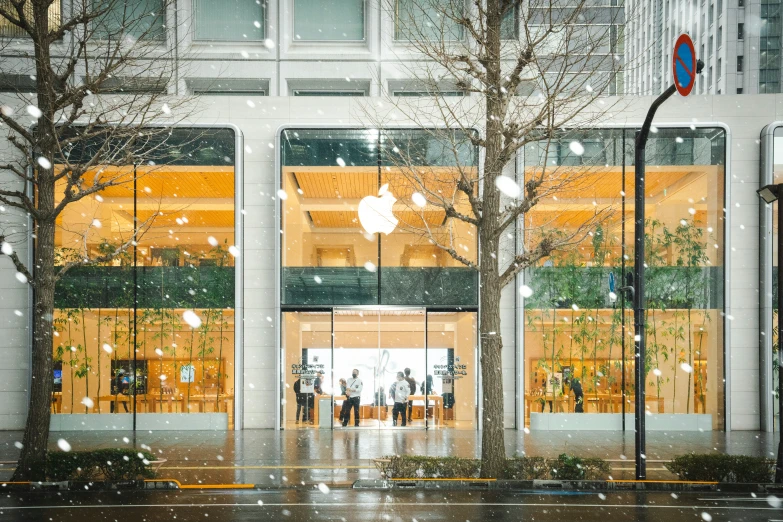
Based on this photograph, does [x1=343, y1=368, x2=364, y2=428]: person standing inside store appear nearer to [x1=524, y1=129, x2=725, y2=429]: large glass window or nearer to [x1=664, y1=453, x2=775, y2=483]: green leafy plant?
[x1=524, y1=129, x2=725, y2=429]: large glass window

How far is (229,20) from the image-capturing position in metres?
24.5

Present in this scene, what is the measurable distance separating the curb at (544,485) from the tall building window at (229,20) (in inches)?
695

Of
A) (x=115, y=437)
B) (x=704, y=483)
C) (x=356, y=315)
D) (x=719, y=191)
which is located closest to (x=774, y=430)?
(x=719, y=191)

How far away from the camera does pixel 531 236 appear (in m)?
18.0

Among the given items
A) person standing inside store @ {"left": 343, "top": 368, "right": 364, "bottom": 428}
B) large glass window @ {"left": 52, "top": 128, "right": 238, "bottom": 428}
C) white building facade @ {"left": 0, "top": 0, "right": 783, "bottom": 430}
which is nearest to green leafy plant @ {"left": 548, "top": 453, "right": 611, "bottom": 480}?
white building facade @ {"left": 0, "top": 0, "right": 783, "bottom": 430}

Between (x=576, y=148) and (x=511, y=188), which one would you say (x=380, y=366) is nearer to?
→ (x=511, y=188)

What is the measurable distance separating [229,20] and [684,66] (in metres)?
18.2

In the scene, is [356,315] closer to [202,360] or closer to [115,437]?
[202,360]

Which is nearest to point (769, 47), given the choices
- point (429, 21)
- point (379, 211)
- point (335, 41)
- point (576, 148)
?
point (429, 21)

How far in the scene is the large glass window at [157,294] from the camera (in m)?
18.5

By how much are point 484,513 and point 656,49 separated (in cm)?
8824

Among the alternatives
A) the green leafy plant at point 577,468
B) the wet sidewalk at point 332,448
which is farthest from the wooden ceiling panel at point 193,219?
the green leafy plant at point 577,468

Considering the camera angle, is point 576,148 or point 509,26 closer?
point 576,148

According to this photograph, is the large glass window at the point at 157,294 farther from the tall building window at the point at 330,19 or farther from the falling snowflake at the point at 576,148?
the falling snowflake at the point at 576,148
